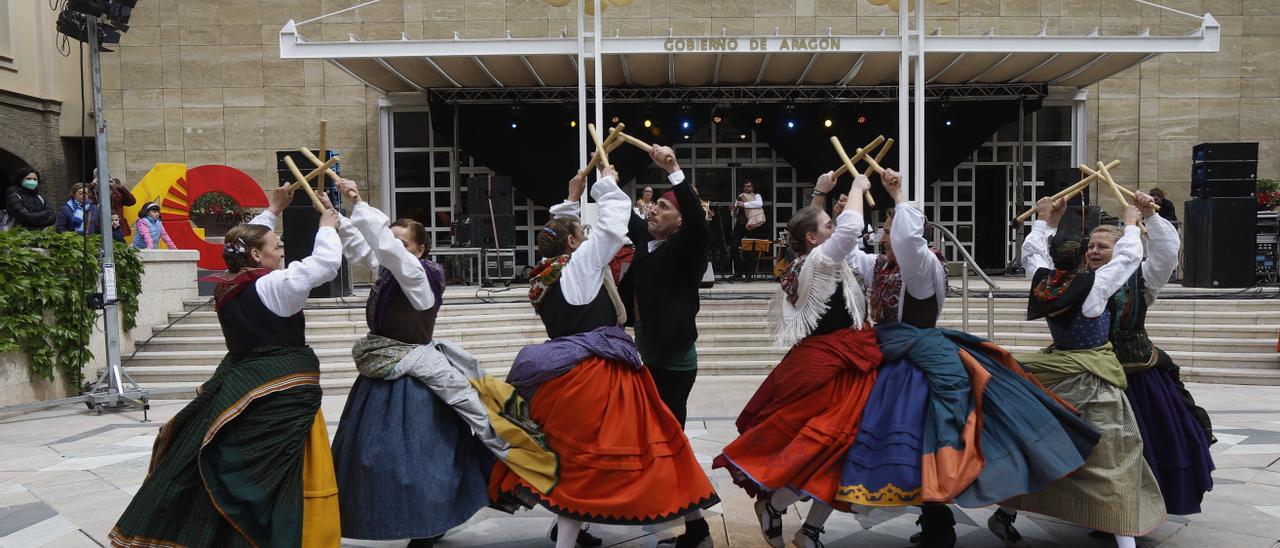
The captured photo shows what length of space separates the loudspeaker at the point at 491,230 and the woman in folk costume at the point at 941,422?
961cm

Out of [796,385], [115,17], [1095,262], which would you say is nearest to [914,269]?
[796,385]

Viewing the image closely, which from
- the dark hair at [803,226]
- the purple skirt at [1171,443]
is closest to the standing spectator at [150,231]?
the dark hair at [803,226]

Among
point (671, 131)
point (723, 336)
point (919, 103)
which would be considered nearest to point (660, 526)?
point (723, 336)

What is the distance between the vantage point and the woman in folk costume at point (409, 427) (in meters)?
3.26

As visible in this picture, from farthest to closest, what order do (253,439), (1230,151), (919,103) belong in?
1. (919,103)
2. (1230,151)
3. (253,439)

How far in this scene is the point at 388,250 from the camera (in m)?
3.20

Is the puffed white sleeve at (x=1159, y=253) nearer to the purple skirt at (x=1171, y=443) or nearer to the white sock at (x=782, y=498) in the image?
the purple skirt at (x=1171, y=443)

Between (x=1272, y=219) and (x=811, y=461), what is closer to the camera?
(x=811, y=461)

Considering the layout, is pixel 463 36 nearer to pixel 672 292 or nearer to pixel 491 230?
pixel 491 230

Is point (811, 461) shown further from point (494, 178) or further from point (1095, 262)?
point (494, 178)

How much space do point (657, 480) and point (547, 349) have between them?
0.65 metres

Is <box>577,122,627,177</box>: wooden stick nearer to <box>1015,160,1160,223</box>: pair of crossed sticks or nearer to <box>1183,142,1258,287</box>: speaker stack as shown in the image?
<box>1015,160,1160,223</box>: pair of crossed sticks

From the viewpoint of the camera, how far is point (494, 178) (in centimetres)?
1291

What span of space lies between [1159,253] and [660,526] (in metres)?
2.51
